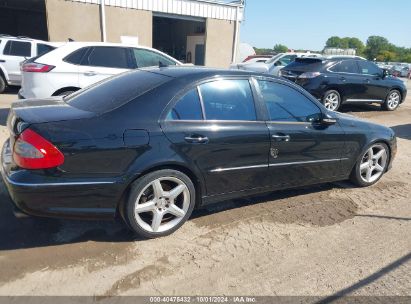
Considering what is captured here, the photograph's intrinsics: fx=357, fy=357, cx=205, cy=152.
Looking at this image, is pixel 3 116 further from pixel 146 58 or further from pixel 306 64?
pixel 306 64

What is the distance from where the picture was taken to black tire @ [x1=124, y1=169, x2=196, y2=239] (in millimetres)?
3086

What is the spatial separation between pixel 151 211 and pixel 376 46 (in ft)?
436

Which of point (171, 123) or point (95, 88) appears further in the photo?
point (95, 88)

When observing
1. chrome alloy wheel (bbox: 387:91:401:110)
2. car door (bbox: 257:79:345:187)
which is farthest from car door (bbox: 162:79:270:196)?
chrome alloy wheel (bbox: 387:91:401:110)

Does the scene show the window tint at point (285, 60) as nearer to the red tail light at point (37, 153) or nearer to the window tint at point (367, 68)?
the window tint at point (367, 68)

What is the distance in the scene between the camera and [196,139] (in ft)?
10.7

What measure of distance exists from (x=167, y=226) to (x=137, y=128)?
3.27 feet

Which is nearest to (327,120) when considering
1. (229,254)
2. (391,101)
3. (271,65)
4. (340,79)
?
(229,254)

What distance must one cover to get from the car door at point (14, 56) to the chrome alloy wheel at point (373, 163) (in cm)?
989

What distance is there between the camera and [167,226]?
339 centimetres

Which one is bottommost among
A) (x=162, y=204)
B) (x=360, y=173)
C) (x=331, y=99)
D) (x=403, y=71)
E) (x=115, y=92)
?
(x=403, y=71)

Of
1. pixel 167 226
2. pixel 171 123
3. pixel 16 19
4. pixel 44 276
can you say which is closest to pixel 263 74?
pixel 171 123

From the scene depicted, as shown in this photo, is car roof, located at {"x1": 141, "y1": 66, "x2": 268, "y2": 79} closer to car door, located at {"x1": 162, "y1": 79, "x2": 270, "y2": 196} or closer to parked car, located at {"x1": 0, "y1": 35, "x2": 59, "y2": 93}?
car door, located at {"x1": 162, "y1": 79, "x2": 270, "y2": 196}

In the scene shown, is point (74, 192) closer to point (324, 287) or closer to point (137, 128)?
point (137, 128)
